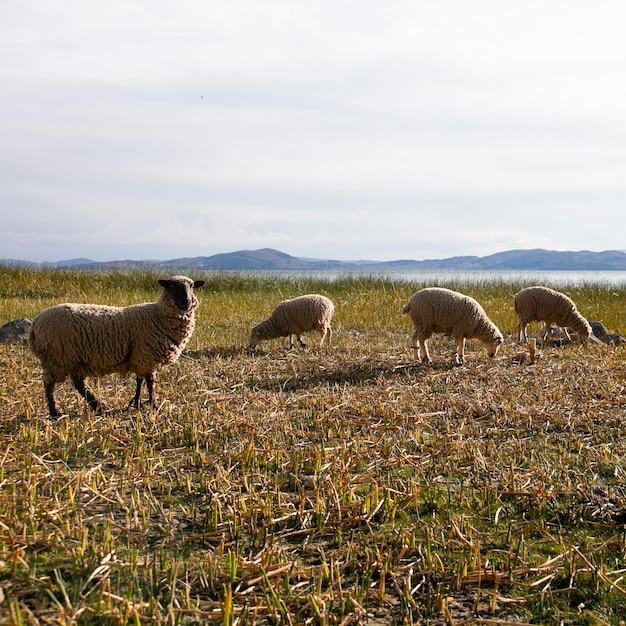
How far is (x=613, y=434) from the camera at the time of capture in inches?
228

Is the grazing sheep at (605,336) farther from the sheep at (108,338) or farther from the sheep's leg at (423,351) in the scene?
the sheep at (108,338)

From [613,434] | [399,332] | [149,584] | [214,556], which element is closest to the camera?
[149,584]

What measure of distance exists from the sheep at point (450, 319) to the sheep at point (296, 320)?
2106 mm

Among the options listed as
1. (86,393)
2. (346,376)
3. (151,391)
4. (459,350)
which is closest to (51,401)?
(86,393)

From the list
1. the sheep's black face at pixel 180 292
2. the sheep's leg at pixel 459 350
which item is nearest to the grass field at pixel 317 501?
the sheep's black face at pixel 180 292

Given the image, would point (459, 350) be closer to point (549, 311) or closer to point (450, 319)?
point (450, 319)

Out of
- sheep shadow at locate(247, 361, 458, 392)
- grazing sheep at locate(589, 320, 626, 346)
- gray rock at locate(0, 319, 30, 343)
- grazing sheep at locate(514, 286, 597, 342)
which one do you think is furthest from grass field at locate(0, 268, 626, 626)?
grazing sheep at locate(589, 320, 626, 346)

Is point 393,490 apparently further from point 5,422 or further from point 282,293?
point 282,293

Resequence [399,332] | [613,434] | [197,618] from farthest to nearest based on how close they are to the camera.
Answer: [399,332] < [613,434] < [197,618]

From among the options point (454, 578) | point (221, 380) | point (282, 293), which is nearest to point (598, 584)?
point (454, 578)

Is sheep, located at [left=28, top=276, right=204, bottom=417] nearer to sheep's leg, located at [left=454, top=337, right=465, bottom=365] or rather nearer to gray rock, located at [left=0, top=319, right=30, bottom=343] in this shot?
sheep's leg, located at [left=454, top=337, right=465, bottom=365]

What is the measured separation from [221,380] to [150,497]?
4154mm

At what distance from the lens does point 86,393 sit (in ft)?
21.6

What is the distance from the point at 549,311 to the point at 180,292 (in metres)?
8.08
